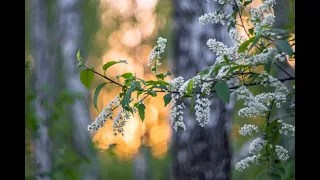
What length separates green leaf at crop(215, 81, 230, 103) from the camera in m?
0.94

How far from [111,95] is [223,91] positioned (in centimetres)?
1273

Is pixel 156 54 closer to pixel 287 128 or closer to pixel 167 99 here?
pixel 167 99

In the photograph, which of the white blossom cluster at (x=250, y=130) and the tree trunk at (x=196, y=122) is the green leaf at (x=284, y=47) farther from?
the tree trunk at (x=196, y=122)

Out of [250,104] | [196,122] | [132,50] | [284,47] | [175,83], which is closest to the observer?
[284,47]

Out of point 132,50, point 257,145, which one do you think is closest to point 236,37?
point 257,145

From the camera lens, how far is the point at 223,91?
0.96 meters

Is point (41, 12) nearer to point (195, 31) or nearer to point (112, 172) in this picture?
point (195, 31)

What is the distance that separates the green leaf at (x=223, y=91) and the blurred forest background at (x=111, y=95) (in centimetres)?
23

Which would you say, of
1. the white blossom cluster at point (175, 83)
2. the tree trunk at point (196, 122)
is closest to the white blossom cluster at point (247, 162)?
the white blossom cluster at point (175, 83)

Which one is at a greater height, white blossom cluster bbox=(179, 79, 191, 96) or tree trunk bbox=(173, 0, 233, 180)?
tree trunk bbox=(173, 0, 233, 180)

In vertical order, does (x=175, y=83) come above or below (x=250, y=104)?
above

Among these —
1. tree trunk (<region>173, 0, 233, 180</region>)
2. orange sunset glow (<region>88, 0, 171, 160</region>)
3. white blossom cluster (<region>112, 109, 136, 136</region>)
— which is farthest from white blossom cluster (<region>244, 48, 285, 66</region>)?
orange sunset glow (<region>88, 0, 171, 160</region>)

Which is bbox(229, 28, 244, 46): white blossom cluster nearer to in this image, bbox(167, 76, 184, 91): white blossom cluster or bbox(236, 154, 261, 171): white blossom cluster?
bbox(167, 76, 184, 91): white blossom cluster
